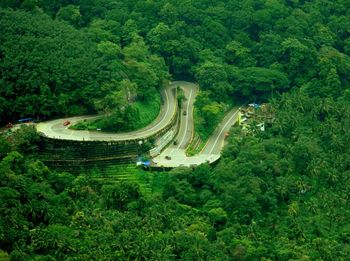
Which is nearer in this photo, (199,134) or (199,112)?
(199,134)

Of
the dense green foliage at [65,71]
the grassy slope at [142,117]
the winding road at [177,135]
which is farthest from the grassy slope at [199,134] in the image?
the dense green foliage at [65,71]

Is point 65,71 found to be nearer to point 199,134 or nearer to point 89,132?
point 89,132

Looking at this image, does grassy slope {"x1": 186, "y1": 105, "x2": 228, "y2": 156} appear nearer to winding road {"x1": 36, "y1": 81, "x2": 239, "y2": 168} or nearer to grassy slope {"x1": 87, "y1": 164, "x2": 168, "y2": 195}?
winding road {"x1": 36, "y1": 81, "x2": 239, "y2": 168}

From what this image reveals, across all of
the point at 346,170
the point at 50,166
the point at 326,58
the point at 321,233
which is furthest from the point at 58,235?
the point at 326,58

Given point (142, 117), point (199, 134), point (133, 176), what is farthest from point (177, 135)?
point (133, 176)

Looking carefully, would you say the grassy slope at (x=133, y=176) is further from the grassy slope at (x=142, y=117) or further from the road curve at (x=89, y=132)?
the grassy slope at (x=142, y=117)

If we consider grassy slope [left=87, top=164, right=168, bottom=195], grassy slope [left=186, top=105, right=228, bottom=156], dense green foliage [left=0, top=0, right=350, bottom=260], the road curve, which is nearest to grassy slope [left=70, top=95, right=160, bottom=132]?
the road curve
